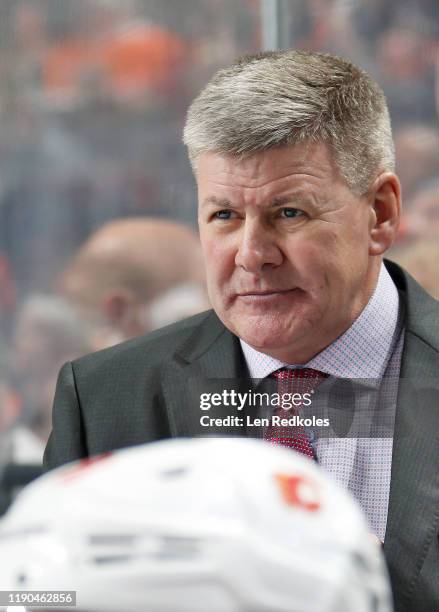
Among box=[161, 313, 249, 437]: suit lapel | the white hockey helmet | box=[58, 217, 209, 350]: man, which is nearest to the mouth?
box=[161, 313, 249, 437]: suit lapel

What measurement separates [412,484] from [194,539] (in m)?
0.65

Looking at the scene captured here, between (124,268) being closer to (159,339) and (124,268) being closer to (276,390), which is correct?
(159,339)

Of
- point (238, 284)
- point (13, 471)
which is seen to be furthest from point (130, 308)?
point (238, 284)

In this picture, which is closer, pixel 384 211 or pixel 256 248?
pixel 256 248

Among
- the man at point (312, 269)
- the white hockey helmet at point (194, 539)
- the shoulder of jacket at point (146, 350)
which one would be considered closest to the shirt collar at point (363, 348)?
the man at point (312, 269)

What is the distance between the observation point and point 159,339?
1.70m

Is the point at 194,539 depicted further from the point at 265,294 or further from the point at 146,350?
the point at 146,350

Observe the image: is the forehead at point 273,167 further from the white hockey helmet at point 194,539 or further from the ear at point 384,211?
the white hockey helmet at point 194,539

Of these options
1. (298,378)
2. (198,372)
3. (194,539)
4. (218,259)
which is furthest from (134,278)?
(194,539)

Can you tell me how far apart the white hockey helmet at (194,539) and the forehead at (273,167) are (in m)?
0.63

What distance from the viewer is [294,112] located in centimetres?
144

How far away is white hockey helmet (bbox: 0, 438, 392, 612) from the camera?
0.79 m

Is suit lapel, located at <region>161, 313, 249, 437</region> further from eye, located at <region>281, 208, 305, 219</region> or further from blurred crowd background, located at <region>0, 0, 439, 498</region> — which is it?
blurred crowd background, located at <region>0, 0, 439, 498</region>

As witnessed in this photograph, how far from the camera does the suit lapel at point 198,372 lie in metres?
1.31
